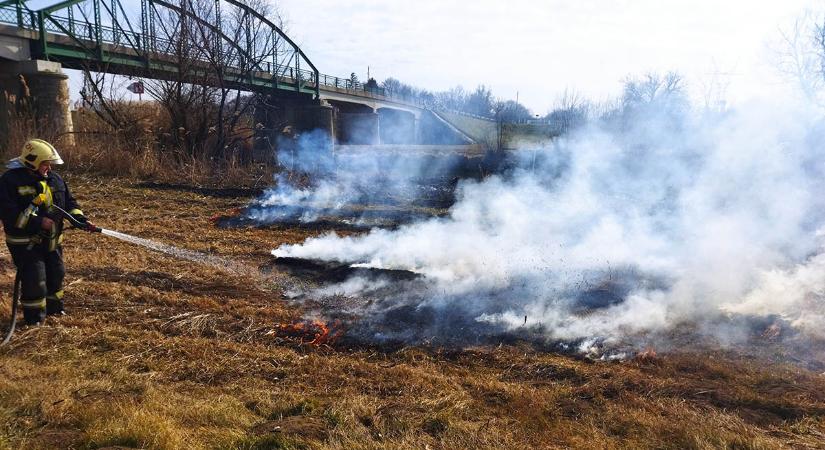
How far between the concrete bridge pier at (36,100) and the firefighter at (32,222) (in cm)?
1452

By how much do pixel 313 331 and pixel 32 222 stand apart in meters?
3.44

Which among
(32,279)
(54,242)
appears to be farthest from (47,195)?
(32,279)

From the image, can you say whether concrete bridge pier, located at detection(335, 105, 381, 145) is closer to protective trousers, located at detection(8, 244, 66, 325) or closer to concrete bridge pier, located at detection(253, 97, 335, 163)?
concrete bridge pier, located at detection(253, 97, 335, 163)

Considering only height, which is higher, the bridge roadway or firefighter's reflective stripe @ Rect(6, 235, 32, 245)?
the bridge roadway

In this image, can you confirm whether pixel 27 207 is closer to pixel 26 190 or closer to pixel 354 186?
pixel 26 190

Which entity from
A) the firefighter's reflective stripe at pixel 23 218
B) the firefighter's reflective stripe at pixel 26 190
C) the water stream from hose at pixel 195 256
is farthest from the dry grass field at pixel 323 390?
the firefighter's reflective stripe at pixel 26 190

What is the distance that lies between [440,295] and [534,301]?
139cm

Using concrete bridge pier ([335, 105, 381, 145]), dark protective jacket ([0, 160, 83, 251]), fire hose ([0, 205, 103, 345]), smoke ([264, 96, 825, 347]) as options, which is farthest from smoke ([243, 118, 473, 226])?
concrete bridge pier ([335, 105, 381, 145])

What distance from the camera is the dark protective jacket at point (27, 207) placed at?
534cm

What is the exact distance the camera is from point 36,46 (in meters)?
19.5

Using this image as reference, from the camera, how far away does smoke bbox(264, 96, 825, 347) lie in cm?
642

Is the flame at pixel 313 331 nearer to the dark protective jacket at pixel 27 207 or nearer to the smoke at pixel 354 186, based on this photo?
the dark protective jacket at pixel 27 207

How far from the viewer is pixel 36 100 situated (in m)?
18.5

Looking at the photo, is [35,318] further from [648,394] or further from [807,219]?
[807,219]
